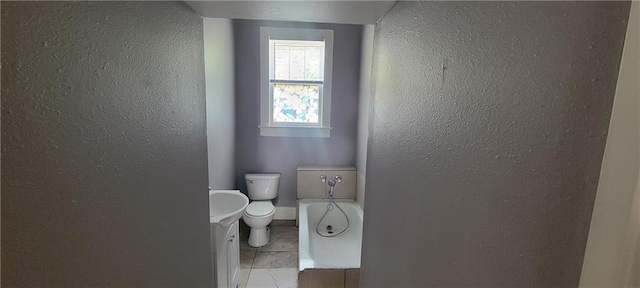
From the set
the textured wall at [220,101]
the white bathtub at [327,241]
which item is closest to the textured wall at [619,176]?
the white bathtub at [327,241]

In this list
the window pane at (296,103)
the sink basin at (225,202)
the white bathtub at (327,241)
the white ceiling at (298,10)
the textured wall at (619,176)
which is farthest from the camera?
the window pane at (296,103)

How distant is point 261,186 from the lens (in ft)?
12.3

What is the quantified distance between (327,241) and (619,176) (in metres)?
3.12

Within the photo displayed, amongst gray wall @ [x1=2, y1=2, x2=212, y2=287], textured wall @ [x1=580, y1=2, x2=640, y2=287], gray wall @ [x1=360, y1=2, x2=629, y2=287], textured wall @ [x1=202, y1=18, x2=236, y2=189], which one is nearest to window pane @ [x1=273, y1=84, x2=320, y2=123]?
textured wall @ [x1=202, y1=18, x2=236, y2=189]

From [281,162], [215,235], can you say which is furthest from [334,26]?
[215,235]

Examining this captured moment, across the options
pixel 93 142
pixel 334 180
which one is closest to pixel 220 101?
pixel 334 180

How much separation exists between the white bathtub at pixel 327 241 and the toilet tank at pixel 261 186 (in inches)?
15.0

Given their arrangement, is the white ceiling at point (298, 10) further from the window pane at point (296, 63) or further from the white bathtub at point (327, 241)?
the window pane at point (296, 63)

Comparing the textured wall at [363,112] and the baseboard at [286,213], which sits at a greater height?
the textured wall at [363,112]

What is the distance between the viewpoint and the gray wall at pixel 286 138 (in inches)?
147

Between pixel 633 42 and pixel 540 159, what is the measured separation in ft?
0.58

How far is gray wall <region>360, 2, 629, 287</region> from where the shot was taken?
43cm

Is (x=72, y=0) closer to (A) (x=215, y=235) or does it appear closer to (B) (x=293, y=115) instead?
(A) (x=215, y=235)

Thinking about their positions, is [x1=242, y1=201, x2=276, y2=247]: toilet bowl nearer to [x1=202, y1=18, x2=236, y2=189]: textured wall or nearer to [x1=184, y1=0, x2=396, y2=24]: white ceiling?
[x1=202, y1=18, x2=236, y2=189]: textured wall
